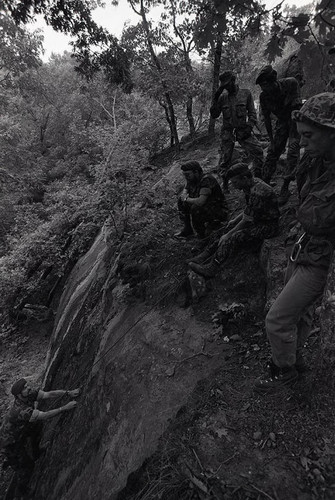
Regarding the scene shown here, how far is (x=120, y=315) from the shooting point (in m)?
Result: 5.31

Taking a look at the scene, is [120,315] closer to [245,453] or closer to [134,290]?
[134,290]

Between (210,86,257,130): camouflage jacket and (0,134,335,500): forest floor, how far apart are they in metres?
4.09

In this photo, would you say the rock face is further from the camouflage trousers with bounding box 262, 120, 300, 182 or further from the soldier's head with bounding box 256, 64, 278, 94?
the soldier's head with bounding box 256, 64, 278, 94

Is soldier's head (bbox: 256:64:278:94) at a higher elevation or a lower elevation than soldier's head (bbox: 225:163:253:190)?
higher

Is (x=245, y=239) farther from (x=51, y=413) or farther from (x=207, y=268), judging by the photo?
(x=51, y=413)

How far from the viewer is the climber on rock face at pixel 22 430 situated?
5355 millimetres

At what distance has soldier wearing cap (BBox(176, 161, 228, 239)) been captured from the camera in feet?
18.3

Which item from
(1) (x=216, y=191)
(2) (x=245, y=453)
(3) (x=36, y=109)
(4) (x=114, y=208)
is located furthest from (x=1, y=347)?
(3) (x=36, y=109)

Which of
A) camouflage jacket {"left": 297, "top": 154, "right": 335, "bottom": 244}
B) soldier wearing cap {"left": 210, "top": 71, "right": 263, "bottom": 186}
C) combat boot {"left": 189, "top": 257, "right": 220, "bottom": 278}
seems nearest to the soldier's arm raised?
combat boot {"left": 189, "top": 257, "right": 220, "bottom": 278}

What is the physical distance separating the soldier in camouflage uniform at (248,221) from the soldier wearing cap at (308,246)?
1.63m

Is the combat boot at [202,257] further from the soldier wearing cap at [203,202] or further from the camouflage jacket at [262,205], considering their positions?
the camouflage jacket at [262,205]

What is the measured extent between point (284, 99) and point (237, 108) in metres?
1.61

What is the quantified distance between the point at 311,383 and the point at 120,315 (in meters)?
3.39

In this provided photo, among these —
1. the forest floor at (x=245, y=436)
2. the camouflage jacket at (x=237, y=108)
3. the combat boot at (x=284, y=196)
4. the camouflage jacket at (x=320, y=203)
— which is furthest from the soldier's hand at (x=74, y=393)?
the camouflage jacket at (x=237, y=108)
